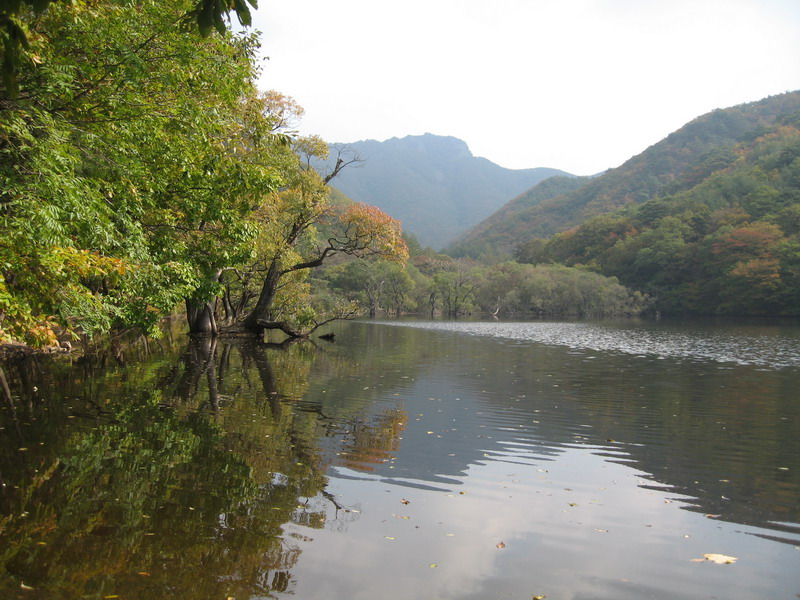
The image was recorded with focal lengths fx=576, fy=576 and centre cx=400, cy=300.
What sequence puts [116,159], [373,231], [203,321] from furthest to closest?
1. [373,231]
2. [203,321]
3. [116,159]

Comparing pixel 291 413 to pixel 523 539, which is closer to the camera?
pixel 523 539

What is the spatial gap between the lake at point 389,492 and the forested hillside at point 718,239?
76.5 meters

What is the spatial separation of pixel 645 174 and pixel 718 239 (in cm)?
6940

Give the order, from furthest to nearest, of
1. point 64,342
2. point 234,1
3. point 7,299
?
point 64,342, point 7,299, point 234,1

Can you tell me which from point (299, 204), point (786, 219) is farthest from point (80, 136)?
point (786, 219)

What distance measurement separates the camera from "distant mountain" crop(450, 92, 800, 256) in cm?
15000

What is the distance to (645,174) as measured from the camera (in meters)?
154

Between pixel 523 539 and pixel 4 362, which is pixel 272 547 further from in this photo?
pixel 4 362

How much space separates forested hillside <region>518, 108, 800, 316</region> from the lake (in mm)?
76490

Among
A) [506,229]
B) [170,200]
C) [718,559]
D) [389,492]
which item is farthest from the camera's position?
[506,229]

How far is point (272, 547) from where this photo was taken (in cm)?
538

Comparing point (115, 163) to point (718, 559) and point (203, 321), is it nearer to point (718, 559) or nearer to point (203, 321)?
point (718, 559)

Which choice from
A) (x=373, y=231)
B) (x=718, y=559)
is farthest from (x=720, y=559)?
(x=373, y=231)

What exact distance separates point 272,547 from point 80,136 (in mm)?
7712
